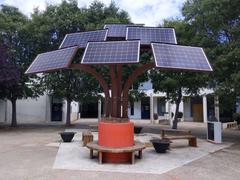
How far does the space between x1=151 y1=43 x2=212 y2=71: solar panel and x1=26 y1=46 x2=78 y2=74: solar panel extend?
306 cm

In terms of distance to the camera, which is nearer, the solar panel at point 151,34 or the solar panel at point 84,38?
the solar panel at point 151,34

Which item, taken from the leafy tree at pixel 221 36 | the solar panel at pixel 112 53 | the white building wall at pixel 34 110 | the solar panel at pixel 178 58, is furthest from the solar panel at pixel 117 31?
the white building wall at pixel 34 110

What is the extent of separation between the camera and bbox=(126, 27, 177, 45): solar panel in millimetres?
13047

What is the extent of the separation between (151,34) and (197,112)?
2893cm

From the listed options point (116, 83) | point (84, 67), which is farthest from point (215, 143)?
point (84, 67)

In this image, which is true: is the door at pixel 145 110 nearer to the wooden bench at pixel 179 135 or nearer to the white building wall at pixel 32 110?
the white building wall at pixel 32 110

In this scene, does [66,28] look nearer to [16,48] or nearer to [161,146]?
[16,48]

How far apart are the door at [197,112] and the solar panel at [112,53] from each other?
31132mm

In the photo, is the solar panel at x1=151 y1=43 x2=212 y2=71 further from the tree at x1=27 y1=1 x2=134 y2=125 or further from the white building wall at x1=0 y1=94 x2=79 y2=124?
the white building wall at x1=0 y1=94 x2=79 y2=124

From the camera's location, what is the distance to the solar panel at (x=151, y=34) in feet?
42.8

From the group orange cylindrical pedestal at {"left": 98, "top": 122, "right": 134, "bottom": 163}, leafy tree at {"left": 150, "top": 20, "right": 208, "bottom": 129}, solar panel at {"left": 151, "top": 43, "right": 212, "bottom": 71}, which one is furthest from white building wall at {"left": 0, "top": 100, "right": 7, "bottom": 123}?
solar panel at {"left": 151, "top": 43, "right": 212, "bottom": 71}

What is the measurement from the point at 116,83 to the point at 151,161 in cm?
317

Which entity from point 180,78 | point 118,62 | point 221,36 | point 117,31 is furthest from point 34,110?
point 118,62

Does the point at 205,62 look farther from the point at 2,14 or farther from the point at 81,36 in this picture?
the point at 2,14
